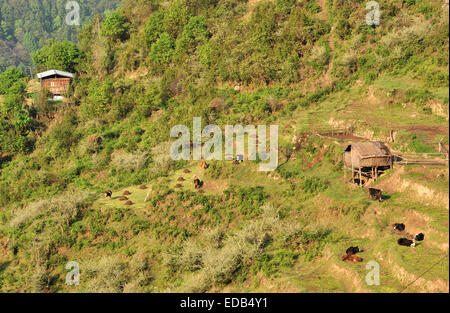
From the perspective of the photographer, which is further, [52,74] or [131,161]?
[52,74]

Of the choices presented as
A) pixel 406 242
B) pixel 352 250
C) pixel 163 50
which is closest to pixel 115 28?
pixel 163 50

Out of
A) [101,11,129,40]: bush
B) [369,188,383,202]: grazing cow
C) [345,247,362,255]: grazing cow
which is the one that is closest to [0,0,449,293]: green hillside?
[369,188,383,202]: grazing cow

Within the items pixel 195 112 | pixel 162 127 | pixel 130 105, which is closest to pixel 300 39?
pixel 195 112

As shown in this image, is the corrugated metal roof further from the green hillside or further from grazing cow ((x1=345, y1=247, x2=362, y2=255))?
grazing cow ((x1=345, y1=247, x2=362, y2=255))

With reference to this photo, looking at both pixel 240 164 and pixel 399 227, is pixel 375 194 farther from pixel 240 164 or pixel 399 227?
pixel 240 164

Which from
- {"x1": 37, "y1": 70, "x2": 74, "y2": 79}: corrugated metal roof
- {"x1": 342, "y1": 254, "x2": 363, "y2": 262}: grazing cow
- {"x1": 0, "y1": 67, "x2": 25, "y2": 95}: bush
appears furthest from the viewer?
{"x1": 0, "y1": 67, "x2": 25, "y2": 95}: bush

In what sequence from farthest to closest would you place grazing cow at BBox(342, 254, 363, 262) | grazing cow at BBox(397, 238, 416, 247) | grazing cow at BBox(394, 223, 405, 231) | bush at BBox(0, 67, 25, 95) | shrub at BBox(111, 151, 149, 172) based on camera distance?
bush at BBox(0, 67, 25, 95) → shrub at BBox(111, 151, 149, 172) → grazing cow at BBox(394, 223, 405, 231) → grazing cow at BBox(342, 254, 363, 262) → grazing cow at BBox(397, 238, 416, 247)

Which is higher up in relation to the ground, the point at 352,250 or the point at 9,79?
the point at 9,79

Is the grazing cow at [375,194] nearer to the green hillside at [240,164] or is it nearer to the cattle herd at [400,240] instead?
the green hillside at [240,164]
